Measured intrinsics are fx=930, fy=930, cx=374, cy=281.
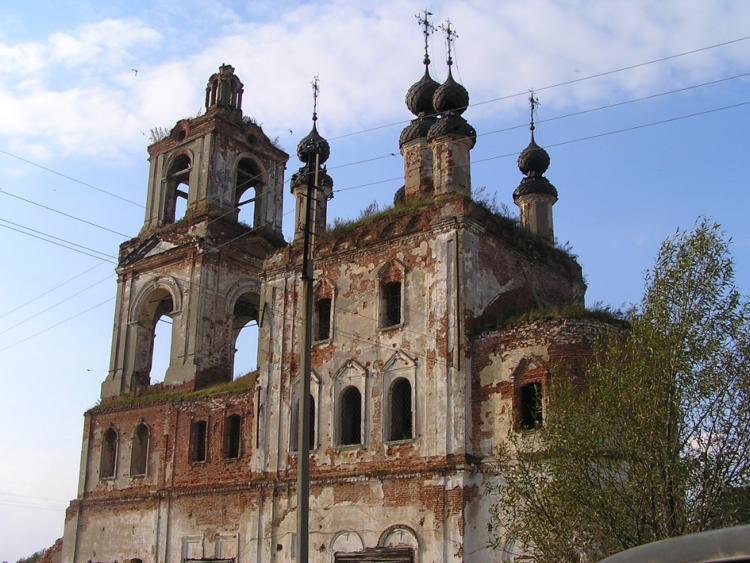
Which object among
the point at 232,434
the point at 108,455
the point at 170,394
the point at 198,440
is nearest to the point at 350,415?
the point at 232,434

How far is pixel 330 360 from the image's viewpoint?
19.1 m

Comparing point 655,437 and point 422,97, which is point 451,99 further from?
point 655,437

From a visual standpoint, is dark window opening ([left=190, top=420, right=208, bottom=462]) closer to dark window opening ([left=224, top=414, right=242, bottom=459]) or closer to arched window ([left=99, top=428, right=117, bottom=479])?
dark window opening ([left=224, top=414, right=242, bottom=459])

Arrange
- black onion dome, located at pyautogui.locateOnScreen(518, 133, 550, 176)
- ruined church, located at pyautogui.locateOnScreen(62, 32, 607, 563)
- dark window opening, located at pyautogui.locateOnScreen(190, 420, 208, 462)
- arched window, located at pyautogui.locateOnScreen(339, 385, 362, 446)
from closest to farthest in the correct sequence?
ruined church, located at pyautogui.locateOnScreen(62, 32, 607, 563) → arched window, located at pyautogui.locateOnScreen(339, 385, 362, 446) → dark window opening, located at pyautogui.locateOnScreen(190, 420, 208, 462) → black onion dome, located at pyautogui.locateOnScreen(518, 133, 550, 176)

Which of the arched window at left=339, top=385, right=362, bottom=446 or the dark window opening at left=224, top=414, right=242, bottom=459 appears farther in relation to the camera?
the dark window opening at left=224, top=414, right=242, bottom=459

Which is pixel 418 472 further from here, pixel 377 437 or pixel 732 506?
pixel 732 506

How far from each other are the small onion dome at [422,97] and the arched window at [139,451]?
1008 cm

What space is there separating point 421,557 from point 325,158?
12140 mm

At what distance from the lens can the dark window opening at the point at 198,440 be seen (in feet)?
69.9

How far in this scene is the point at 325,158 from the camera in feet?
82.4

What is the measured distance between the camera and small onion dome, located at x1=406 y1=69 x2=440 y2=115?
69.7 ft

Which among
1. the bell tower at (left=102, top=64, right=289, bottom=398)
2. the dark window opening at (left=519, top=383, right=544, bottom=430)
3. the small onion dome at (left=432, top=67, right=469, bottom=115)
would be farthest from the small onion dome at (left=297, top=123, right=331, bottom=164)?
the dark window opening at (left=519, top=383, right=544, bottom=430)

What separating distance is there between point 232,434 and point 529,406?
7.57m

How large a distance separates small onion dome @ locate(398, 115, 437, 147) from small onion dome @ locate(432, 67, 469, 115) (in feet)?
2.14
